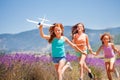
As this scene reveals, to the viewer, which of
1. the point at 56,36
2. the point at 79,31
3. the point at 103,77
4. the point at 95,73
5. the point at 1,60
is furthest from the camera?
the point at 103,77

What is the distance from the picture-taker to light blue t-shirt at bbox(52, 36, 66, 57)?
9.15 m

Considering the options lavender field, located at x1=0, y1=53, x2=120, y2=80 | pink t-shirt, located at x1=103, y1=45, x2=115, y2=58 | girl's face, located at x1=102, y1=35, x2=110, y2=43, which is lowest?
lavender field, located at x1=0, y1=53, x2=120, y2=80

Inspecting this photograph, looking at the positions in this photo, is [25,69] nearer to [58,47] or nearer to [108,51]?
[58,47]

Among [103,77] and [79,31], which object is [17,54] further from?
[103,77]

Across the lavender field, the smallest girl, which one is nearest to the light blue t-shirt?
the lavender field

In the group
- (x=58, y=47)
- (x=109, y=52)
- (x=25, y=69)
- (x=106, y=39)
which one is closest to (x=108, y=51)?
(x=109, y=52)

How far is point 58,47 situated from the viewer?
9.20 m

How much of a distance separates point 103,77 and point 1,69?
6373 mm

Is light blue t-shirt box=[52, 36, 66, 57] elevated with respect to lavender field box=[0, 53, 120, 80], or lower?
elevated

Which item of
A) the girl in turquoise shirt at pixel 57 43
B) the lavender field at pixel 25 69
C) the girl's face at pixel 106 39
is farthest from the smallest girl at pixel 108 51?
the girl in turquoise shirt at pixel 57 43

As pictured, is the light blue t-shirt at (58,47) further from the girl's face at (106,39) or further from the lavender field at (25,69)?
the girl's face at (106,39)

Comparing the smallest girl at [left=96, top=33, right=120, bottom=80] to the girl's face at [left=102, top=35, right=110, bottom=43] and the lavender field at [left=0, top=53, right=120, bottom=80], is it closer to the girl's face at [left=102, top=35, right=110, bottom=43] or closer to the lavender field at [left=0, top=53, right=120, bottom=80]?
the girl's face at [left=102, top=35, right=110, bottom=43]

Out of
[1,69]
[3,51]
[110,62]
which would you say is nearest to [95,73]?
[110,62]

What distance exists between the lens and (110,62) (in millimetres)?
10547
